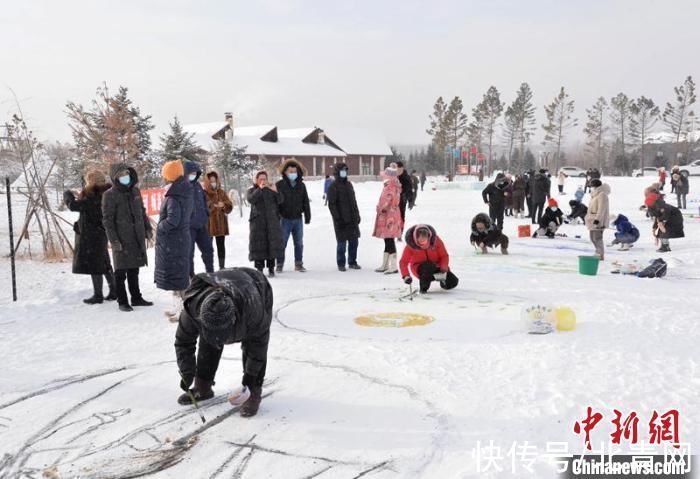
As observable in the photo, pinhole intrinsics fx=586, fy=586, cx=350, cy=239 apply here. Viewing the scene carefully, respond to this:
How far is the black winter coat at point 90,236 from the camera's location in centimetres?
679

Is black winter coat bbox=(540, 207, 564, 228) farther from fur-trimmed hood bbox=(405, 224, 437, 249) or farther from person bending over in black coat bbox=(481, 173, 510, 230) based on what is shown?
fur-trimmed hood bbox=(405, 224, 437, 249)

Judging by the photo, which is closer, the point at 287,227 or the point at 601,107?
the point at 287,227

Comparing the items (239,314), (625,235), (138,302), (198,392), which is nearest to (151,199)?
(138,302)

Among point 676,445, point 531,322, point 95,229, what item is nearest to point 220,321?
point 676,445

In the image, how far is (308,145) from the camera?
56594 millimetres

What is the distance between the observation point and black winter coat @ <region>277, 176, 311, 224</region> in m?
8.64

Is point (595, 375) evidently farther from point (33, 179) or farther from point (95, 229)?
point (33, 179)

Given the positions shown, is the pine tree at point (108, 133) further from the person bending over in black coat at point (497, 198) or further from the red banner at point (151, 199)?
the person bending over in black coat at point (497, 198)

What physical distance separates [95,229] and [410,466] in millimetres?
5196

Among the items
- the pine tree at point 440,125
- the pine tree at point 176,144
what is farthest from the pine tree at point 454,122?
the pine tree at point 176,144

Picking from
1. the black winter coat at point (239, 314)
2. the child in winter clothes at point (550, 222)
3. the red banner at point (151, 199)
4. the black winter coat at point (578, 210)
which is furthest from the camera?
the red banner at point (151, 199)

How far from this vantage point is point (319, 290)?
7.71 m

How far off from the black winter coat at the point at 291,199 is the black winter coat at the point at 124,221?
248 centimetres

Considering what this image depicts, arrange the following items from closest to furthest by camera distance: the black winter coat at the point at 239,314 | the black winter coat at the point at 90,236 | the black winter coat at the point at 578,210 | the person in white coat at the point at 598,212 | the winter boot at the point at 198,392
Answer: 1. the black winter coat at the point at 239,314
2. the winter boot at the point at 198,392
3. the black winter coat at the point at 90,236
4. the person in white coat at the point at 598,212
5. the black winter coat at the point at 578,210
